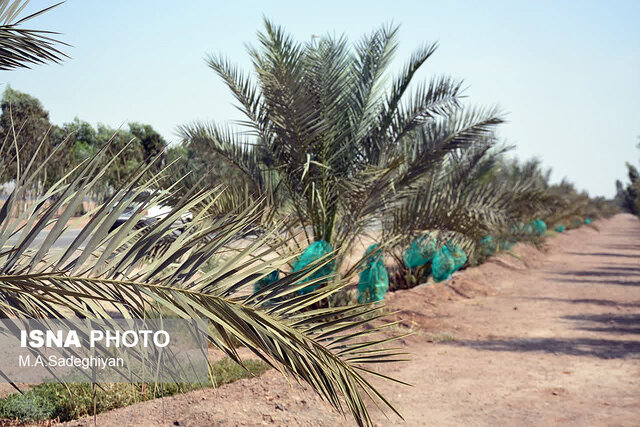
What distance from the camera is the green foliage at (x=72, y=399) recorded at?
13.4 feet

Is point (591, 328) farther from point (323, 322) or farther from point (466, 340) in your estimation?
point (323, 322)

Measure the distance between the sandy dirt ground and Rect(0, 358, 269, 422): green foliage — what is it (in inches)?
5.8

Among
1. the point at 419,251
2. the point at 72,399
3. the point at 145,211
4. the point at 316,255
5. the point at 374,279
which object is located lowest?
the point at 72,399

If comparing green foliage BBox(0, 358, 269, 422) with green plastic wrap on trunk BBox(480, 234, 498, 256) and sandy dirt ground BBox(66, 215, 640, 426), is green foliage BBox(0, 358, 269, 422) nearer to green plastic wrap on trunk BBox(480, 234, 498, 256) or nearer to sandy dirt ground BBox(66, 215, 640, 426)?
sandy dirt ground BBox(66, 215, 640, 426)

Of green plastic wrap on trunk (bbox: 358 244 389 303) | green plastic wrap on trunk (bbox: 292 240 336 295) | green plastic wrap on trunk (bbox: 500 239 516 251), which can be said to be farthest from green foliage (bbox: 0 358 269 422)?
green plastic wrap on trunk (bbox: 500 239 516 251)

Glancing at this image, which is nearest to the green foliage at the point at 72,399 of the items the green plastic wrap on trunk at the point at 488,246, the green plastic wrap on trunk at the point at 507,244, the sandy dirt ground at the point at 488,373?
the sandy dirt ground at the point at 488,373

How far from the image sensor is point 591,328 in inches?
345

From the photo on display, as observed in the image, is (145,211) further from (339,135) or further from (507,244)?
(507,244)

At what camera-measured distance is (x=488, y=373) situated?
244 inches

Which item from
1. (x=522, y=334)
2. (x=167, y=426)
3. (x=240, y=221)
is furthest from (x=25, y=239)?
(x=522, y=334)

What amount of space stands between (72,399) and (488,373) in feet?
13.0

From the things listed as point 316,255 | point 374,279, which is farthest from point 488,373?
point 374,279

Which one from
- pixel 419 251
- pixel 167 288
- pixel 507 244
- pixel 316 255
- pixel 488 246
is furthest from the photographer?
pixel 507 244

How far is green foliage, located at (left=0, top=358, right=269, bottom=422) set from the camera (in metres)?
4.09
